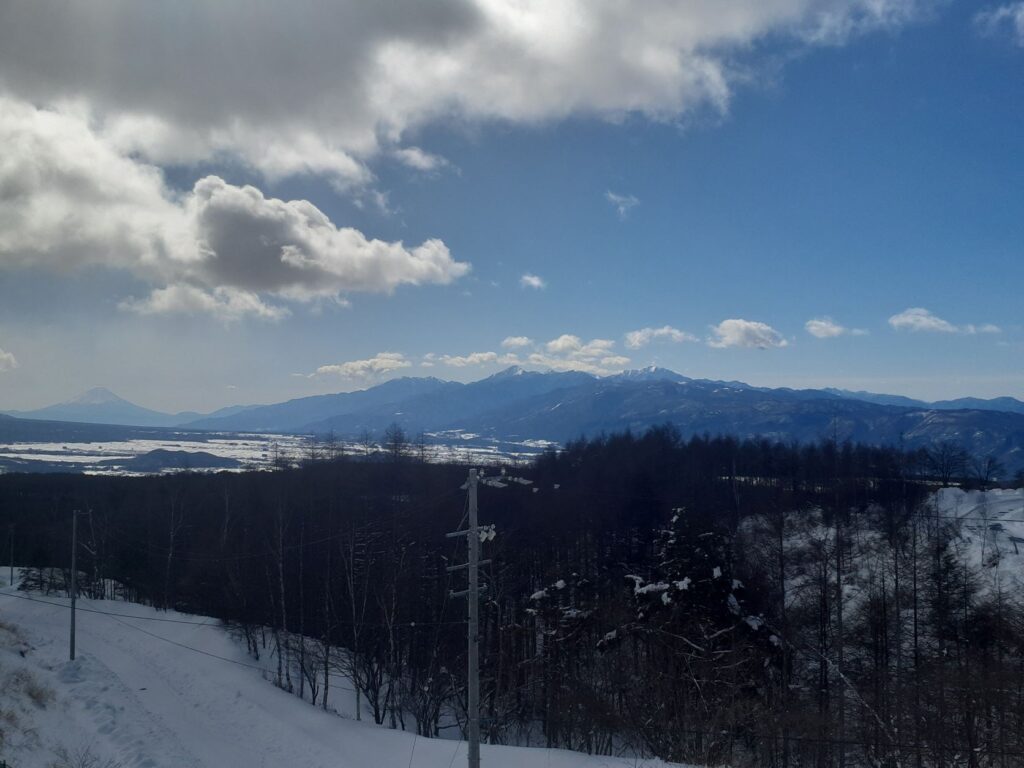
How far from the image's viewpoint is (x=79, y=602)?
139 ft

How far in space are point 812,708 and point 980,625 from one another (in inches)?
452

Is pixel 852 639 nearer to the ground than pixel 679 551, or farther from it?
nearer to the ground

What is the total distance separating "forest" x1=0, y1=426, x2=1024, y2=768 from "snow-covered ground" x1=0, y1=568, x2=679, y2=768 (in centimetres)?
392

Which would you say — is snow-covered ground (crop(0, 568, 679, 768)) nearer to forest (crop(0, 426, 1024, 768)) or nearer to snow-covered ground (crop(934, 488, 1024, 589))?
forest (crop(0, 426, 1024, 768))

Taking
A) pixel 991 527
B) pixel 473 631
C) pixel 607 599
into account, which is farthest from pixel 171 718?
pixel 991 527

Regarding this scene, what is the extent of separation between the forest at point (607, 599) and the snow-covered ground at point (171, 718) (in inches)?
154

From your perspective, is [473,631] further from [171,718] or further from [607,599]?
[607,599]

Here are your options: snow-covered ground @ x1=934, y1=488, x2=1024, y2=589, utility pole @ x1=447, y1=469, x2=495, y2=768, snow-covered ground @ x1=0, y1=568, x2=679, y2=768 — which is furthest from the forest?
utility pole @ x1=447, y1=469, x2=495, y2=768

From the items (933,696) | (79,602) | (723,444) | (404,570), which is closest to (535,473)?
(723,444)

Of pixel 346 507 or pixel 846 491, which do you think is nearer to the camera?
pixel 346 507

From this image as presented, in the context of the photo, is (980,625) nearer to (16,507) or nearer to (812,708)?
(812,708)

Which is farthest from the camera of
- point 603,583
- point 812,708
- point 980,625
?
point 603,583

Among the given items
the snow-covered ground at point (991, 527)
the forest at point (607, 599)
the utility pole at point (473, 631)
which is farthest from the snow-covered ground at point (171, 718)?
the snow-covered ground at point (991, 527)

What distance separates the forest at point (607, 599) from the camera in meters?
22.0
